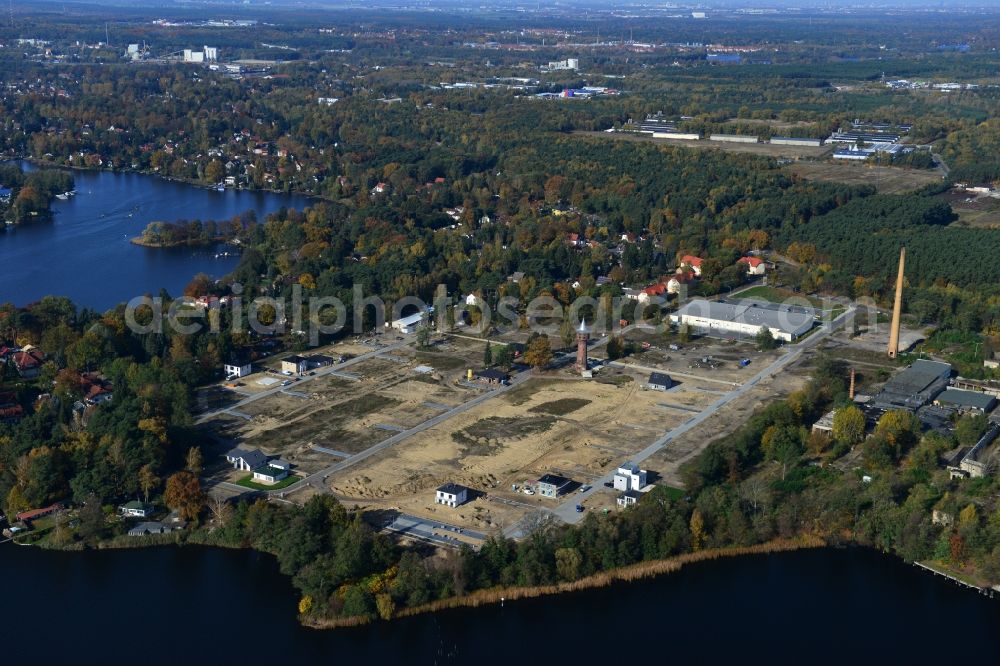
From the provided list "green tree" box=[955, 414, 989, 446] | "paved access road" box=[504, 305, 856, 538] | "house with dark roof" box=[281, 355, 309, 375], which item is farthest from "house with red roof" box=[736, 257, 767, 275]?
"house with dark roof" box=[281, 355, 309, 375]

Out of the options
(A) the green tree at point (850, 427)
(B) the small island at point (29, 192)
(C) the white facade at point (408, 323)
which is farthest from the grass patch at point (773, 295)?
(B) the small island at point (29, 192)

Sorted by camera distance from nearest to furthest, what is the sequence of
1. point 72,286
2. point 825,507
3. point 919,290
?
point 825,507
point 919,290
point 72,286

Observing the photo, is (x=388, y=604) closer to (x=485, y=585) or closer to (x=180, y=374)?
(x=485, y=585)

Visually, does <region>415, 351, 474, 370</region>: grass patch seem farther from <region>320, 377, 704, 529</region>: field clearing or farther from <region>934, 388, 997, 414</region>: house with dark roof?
<region>934, 388, 997, 414</region>: house with dark roof

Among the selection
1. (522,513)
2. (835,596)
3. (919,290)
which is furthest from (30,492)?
(919,290)

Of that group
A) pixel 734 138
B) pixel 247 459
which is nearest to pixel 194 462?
pixel 247 459

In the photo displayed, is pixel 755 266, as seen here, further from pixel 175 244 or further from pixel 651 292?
pixel 175 244
